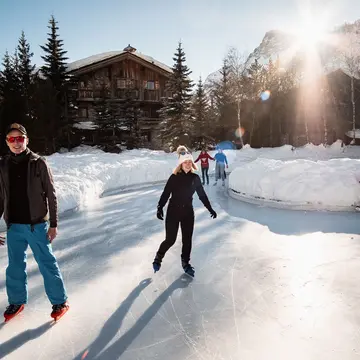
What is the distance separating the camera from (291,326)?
321cm

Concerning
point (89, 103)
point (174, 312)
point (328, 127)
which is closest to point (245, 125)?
point (328, 127)

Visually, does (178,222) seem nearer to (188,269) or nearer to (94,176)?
(188,269)

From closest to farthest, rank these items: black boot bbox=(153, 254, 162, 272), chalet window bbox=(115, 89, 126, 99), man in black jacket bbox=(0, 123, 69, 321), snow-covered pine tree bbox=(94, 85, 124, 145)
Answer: man in black jacket bbox=(0, 123, 69, 321), black boot bbox=(153, 254, 162, 272), snow-covered pine tree bbox=(94, 85, 124, 145), chalet window bbox=(115, 89, 126, 99)

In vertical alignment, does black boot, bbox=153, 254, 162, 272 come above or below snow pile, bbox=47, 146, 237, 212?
below

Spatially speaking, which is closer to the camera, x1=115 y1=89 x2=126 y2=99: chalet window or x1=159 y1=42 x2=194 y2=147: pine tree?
x1=159 y1=42 x2=194 y2=147: pine tree

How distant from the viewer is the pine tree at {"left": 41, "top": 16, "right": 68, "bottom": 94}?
2991cm

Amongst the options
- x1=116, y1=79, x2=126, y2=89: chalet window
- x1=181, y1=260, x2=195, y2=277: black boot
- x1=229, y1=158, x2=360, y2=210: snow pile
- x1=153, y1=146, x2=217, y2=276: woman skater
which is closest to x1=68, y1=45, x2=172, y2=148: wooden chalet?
x1=116, y1=79, x2=126, y2=89: chalet window

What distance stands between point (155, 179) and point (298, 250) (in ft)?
37.2

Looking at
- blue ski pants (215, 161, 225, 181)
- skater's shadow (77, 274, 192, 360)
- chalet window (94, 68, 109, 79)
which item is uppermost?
chalet window (94, 68, 109, 79)

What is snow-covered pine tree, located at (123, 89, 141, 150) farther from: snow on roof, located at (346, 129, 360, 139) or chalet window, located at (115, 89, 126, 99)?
snow on roof, located at (346, 129, 360, 139)

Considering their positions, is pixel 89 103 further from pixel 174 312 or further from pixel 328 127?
pixel 174 312

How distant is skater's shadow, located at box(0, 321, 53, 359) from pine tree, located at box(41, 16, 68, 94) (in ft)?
97.3

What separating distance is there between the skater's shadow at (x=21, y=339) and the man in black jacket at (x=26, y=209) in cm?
16

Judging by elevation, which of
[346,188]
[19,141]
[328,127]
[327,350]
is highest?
[328,127]
